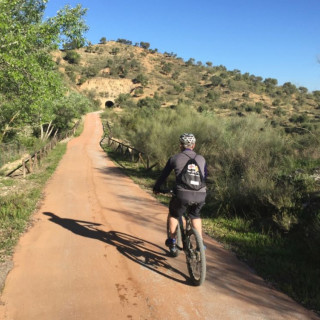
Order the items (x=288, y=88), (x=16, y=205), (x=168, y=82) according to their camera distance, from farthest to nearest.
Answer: (x=168, y=82)
(x=288, y=88)
(x=16, y=205)

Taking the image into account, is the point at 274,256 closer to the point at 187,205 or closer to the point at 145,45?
the point at 187,205

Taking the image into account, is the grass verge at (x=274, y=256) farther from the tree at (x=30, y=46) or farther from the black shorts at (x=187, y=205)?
the tree at (x=30, y=46)

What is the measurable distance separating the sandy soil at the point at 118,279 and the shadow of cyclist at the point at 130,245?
2 centimetres

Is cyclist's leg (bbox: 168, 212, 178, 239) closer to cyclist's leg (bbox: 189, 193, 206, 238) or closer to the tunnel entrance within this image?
cyclist's leg (bbox: 189, 193, 206, 238)

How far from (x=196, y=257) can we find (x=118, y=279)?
1.17 meters

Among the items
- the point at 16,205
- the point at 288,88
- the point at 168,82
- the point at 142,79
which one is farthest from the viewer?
the point at 168,82

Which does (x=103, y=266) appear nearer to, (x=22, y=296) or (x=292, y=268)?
(x=22, y=296)

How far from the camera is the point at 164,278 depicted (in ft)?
13.7

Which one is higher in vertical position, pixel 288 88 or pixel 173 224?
pixel 288 88

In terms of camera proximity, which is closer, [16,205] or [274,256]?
[274,256]

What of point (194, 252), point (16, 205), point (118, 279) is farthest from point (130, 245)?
point (16, 205)

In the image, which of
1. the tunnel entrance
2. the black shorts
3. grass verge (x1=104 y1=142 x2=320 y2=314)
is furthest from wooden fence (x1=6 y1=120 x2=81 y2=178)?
the tunnel entrance

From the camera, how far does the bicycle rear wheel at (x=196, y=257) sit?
3818 millimetres

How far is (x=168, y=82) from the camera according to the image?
252ft
